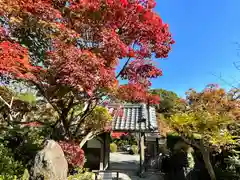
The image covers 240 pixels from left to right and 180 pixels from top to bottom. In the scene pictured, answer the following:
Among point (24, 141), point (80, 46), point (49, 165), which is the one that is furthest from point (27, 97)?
point (49, 165)

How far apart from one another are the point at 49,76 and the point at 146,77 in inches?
131

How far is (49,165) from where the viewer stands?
14.3 ft

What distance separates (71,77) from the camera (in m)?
4.70

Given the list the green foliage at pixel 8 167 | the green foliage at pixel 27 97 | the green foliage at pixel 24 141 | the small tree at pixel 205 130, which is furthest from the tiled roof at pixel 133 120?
the green foliage at pixel 8 167

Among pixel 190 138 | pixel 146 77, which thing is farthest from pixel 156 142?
pixel 146 77

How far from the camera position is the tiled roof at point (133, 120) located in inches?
398

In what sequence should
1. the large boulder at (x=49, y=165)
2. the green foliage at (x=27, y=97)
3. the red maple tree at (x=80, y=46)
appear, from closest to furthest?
the large boulder at (x=49, y=165) → the red maple tree at (x=80, y=46) → the green foliage at (x=27, y=97)

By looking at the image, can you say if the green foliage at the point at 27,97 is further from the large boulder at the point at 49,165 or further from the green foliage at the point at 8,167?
the large boulder at the point at 49,165

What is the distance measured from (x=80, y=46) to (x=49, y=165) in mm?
3554

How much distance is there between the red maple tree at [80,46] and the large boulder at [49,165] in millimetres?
1566

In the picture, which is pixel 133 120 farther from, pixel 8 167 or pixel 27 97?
pixel 8 167

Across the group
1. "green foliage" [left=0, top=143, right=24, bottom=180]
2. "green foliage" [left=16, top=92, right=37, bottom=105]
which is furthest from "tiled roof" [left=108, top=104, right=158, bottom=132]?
"green foliage" [left=0, top=143, right=24, bottom=180]

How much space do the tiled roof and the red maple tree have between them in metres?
3.04

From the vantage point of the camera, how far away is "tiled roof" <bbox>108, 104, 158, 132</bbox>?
10117mm
